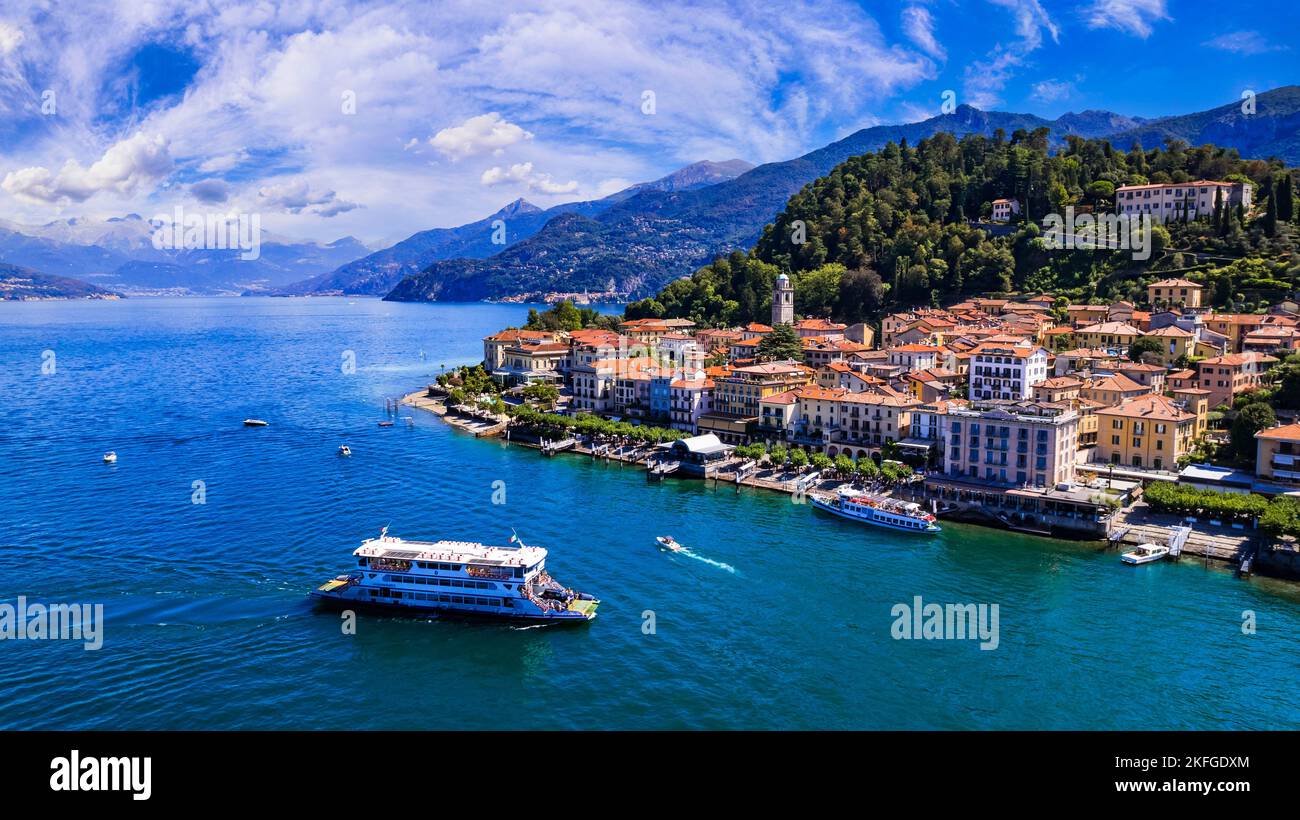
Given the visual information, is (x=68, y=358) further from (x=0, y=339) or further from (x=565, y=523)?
(x=565, y=523)

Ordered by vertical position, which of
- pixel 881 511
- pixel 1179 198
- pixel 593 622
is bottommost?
pixel 593 622

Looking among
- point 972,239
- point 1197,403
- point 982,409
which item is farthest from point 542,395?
point 972,239

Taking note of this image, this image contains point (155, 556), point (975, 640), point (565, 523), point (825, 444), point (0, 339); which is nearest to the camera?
point (975, 640)

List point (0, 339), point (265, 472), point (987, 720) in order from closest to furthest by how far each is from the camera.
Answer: point (987, 720) → point (265, 472) → point (0, 339)

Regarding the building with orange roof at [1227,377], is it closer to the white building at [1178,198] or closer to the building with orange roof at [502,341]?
the white building at [1178,198]

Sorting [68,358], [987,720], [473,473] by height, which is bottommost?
[987,720]

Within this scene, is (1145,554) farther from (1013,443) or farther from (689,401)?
(689,401)

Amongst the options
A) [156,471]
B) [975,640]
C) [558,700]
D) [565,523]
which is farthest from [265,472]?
[975,640]
